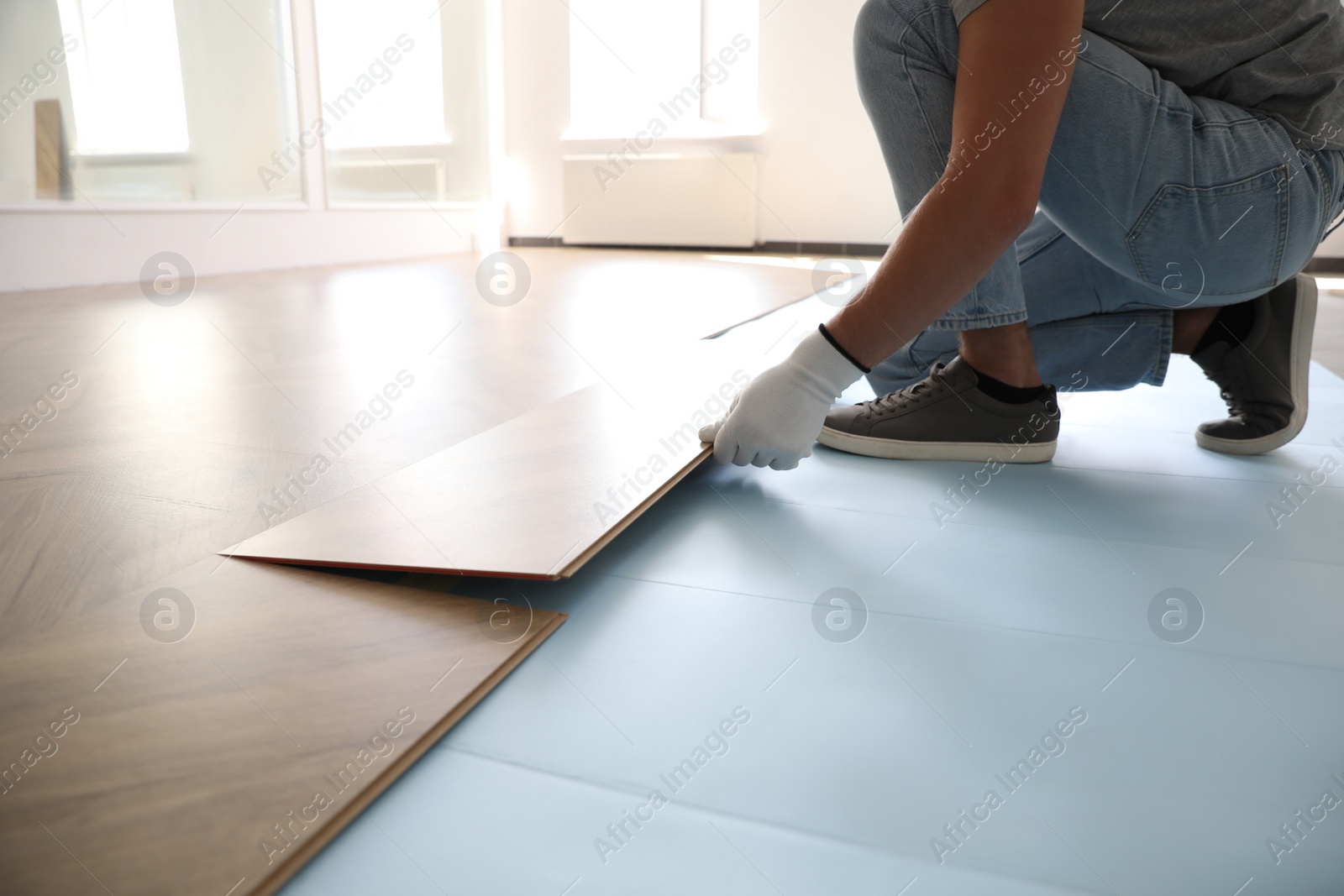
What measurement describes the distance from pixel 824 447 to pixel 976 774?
33.1 inches

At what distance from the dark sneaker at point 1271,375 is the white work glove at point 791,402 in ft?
2.28

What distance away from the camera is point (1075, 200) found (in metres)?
1.16

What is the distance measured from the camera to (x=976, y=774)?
57 centimetres

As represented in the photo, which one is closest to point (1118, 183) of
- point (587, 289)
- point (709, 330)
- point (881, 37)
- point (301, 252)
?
point (881, 37)

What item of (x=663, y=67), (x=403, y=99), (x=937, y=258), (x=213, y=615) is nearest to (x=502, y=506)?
(x=213, y=615)

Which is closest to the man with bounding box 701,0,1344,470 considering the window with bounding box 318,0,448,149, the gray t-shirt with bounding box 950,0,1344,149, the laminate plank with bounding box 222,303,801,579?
the gray t-shirt with bounding box 950,0,1344,149

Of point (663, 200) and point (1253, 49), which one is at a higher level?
point (1253, 49)

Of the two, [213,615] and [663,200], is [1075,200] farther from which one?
[663,200]

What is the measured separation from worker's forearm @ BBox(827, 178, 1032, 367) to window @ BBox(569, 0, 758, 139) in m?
6.13

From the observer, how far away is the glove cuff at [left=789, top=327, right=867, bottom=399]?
3.45ft

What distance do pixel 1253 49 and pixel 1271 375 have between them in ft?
1.64

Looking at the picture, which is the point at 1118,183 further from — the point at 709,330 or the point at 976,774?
the point at 709,330

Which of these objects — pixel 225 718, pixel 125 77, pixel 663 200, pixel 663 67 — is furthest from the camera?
pixel 663 200

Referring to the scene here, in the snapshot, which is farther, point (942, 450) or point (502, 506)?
point (942, 450)
